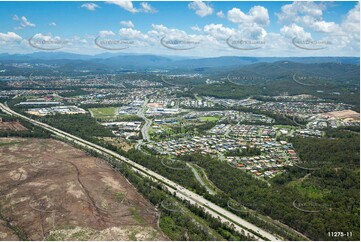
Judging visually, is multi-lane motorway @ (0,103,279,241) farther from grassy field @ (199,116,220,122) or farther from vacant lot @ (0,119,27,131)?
grassy field @ (199,116,220,122)

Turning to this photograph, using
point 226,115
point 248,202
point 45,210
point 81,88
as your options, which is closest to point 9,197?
point 45,210

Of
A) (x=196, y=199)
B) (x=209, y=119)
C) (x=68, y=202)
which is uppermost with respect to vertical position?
(x=68, y=202)

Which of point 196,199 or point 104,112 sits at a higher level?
point 196,199

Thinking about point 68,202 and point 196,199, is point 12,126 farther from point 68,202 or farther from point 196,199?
point 196,199

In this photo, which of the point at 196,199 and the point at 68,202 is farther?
the point at 196,199

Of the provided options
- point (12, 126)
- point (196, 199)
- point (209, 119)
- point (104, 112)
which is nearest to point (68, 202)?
point (196, 199)
